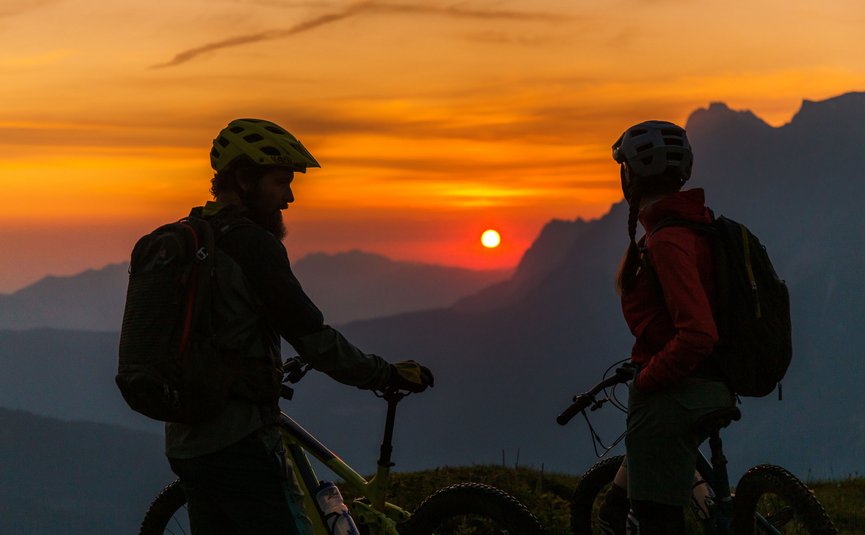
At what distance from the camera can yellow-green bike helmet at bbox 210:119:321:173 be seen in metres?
5.51

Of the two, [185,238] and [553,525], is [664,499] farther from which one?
[553,525]

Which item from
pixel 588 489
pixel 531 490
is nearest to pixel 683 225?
pixel 588 489

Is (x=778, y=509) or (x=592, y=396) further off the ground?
(x=592, y=396)

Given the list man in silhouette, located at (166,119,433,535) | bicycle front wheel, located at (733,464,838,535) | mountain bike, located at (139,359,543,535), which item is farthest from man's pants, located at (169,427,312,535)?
bicycle front wheel, located at (733,464,838,535)

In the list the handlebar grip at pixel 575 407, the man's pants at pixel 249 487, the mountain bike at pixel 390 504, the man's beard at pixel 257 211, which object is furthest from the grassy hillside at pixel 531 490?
the man's beard at pixel 257 211

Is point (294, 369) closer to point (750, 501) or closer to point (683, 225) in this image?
point (683, 225)

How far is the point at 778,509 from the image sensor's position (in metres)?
6.65

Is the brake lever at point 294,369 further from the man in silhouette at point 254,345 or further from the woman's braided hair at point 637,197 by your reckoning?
the woman's braided hair at point 637,197

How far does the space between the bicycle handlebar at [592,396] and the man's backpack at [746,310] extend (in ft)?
2.85

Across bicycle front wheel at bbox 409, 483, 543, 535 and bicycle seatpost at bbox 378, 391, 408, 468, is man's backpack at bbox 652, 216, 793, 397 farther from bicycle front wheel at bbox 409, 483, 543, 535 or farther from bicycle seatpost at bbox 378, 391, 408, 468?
bicycle seatpost at bbox 378, 391, 408, 468

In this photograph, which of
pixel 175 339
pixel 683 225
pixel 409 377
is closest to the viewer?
pixel 175 339

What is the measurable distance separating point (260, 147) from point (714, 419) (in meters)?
2.77

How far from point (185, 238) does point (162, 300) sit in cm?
31

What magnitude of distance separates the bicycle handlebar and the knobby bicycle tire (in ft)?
3.01
